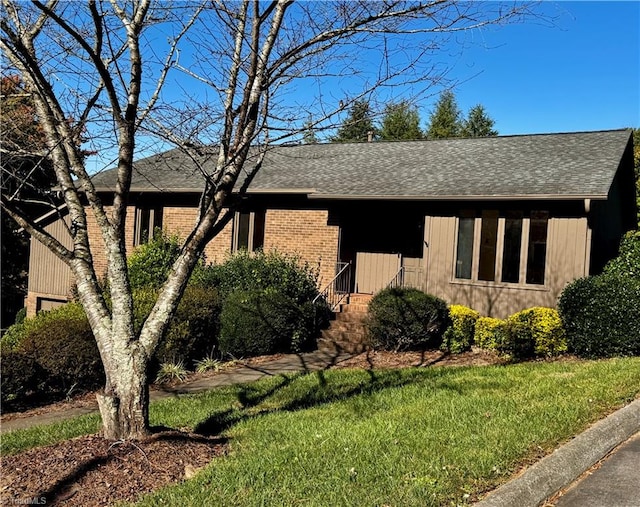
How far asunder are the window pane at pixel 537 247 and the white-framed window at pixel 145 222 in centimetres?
1082

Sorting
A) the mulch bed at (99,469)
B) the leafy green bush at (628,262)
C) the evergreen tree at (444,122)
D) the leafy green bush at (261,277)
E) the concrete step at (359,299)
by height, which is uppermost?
the evergreen tree at (444,122)

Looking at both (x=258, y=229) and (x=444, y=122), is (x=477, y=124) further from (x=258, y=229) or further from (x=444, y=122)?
(x=258, y=229)

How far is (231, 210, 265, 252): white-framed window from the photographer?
16.6 m

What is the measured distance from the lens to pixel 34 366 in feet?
30.8

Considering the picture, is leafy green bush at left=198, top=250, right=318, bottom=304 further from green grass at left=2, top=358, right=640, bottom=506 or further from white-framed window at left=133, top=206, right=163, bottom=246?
white-framed window at left=133, top=206, right=163, bottom=246

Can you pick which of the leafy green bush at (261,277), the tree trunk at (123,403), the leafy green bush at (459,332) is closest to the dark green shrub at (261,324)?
the leafy green bush at (261,277)

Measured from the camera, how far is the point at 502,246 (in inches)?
508

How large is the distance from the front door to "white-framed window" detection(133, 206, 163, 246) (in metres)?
6.39

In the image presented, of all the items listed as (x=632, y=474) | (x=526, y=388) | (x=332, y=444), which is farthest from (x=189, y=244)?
(x=526, y=388)

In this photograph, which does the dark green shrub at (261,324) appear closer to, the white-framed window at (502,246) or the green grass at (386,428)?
the green grass at (386,428)

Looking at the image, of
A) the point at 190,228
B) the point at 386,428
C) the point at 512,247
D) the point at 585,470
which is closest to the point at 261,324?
the point at 512,247

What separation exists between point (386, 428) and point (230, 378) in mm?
4980

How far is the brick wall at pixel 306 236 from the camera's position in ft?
49.9

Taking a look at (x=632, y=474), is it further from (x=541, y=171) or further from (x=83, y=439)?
(x=541, y=171)
